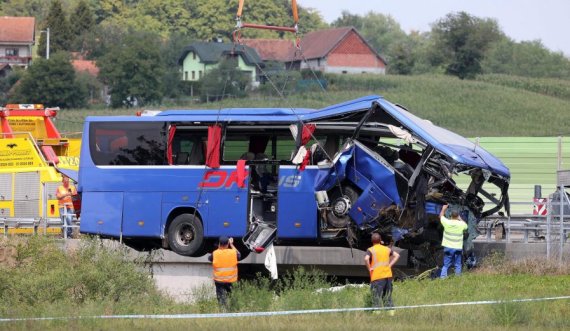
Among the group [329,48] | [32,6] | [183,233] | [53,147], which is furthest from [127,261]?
[32,6]

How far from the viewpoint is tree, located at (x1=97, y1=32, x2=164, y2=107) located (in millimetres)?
88500

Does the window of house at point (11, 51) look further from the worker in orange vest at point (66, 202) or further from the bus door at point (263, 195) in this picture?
the bus door at point (263, 195)

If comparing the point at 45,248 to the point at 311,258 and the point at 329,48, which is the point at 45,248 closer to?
the point at 311,258

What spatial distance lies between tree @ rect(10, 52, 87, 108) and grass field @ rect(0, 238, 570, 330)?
63521mm

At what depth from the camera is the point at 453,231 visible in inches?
895

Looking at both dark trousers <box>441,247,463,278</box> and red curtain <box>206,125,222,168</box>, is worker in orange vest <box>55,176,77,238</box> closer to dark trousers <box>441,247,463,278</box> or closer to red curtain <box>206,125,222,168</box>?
red curtain <box>206,125,222,168</box>

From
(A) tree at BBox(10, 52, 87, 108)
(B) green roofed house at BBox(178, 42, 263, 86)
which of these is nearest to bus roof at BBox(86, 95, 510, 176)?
(A) tree at BBox(10, 52, 87, 108)

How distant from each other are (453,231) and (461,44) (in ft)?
275

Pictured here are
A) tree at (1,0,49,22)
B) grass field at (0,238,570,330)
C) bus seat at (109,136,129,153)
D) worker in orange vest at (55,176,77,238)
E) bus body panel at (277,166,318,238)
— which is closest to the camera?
grass field at (0,238,570,330)

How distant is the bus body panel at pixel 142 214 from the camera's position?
83.9 ft

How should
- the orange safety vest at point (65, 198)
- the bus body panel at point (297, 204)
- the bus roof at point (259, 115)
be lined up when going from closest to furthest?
the bus roof at point (259, 115), the bus body panel at point (297, 204), the orange safety vest at point (65, 198)

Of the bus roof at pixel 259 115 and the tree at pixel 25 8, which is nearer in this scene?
the bus roof at pixel 259 115

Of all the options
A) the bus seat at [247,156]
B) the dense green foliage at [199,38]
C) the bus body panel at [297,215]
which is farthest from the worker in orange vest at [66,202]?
the dense green foliage at [199,38]

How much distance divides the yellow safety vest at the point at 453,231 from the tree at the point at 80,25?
101m
